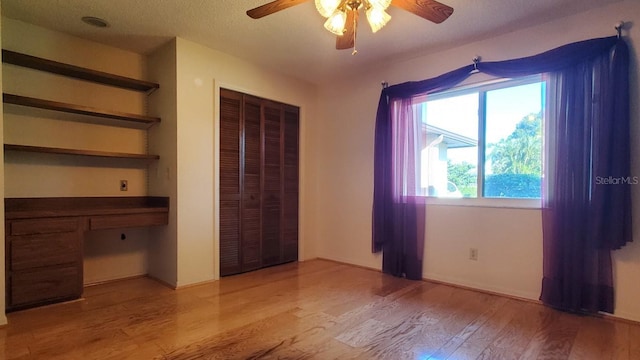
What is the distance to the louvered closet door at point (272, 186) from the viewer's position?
13.1ft

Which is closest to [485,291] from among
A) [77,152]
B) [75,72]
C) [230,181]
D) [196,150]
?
[230,181]

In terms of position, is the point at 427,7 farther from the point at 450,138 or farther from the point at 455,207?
the point at 455,207

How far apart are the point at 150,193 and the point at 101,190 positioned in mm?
442

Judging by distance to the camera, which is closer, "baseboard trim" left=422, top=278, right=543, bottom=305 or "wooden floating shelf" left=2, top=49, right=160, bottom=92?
"wooden floating shelf" left=2, top=49, right=160, bottom=92

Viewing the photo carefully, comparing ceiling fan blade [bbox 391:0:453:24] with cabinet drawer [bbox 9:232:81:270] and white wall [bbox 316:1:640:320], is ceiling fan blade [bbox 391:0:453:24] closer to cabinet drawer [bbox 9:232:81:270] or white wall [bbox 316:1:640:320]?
white wall [bbox 316:1:640:320]

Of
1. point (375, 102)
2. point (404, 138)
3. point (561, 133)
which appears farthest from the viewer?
point (375, 102)

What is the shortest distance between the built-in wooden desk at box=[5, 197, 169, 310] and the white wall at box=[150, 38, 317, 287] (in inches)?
16.9

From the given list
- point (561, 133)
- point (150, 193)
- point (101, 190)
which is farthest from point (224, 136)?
point (561, 133)

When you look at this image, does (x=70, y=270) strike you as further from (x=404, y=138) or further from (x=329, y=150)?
(x=404, y=138)

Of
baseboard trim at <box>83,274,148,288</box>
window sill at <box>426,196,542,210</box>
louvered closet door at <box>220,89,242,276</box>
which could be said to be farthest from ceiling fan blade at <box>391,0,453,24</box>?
baseboard trim at <box>83,274,148,288</box>

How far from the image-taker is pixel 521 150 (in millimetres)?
2986

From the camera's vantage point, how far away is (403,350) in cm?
→ 204

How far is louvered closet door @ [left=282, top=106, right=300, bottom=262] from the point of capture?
4242mm

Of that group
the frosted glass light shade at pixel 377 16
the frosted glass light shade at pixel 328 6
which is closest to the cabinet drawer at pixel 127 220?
the frosted glass light shade at pixel 328 6
